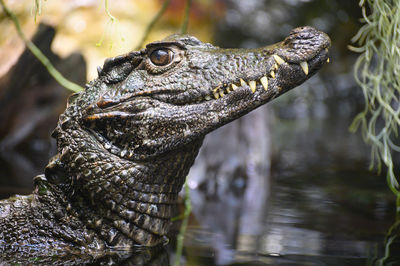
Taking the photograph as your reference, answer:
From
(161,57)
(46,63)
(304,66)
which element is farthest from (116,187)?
(46,63)

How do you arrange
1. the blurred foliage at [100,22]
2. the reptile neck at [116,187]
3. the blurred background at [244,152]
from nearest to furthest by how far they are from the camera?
1. the reptile neck at [116,187]
2. the blurred background at [244,152]
3. the blurred foliage at [100,22]

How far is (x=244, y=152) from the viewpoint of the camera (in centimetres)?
701

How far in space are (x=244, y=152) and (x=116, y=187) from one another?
13.6ft

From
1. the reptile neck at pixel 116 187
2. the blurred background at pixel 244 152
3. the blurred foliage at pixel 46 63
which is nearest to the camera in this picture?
the reptile neck at pixel 116 187

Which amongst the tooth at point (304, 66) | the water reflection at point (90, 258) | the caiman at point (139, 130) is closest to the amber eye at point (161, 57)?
the caiman at point (139, 130)

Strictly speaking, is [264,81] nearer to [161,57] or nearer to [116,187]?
[161,57]

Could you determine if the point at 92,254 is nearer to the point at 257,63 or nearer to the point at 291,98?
the point at 257,63

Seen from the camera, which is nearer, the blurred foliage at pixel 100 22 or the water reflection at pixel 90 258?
the water reflection at pixel 90 258

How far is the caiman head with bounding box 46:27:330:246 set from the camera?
9.70 feet

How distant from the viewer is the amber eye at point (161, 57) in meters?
3.14

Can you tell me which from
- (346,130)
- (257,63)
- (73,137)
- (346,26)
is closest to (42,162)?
(73,137)

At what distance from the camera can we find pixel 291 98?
1675 centimetres

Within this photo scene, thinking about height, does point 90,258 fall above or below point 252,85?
below

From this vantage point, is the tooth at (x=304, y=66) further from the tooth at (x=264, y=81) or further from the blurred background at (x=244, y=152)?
the blurred background at (x=244, y=152)
